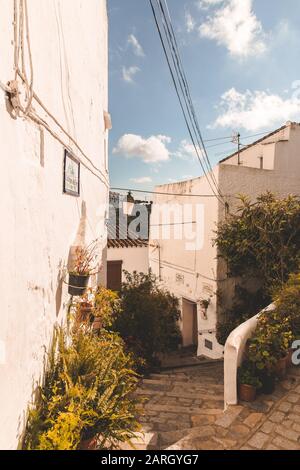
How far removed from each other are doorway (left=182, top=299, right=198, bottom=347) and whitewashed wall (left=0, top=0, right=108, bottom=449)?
313 inches

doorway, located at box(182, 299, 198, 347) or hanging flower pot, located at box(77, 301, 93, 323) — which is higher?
hanging flower pot, located at box(77, 301, 93, 323)

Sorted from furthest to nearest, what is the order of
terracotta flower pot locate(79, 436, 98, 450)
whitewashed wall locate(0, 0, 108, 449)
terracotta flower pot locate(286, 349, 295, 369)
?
terracotta flower pot locate(286, 349, 295, 369)
terracotta flower pot locate(79, 436, 98, 450)
whitewashed wall locate(0, 0, 108, 449)

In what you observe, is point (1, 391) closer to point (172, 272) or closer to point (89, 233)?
point (89, 233)

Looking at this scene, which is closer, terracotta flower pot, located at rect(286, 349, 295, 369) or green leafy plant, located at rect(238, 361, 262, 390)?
green leafy plant, located at rect(238, 361, 262, 390)

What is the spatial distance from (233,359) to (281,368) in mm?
1061

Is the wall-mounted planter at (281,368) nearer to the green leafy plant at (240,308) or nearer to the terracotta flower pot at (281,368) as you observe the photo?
the terracotta flower pot at (281,368)

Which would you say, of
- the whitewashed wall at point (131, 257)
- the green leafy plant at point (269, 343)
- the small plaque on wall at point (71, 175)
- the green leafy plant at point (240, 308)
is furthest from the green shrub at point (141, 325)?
the whitewashed wall at point (131, 257)

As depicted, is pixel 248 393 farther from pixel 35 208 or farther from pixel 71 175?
pixel 71 175

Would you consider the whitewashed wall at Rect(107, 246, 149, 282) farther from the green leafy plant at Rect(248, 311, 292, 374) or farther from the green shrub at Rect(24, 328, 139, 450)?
the green shrub at Rect(24, 328, 139, 450)

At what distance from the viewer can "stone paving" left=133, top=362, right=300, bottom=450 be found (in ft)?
11.5

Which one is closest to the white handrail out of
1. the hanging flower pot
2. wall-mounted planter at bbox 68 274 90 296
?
the hanging flower pot

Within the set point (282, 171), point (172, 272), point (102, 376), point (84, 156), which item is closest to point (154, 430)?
point (102, 376)

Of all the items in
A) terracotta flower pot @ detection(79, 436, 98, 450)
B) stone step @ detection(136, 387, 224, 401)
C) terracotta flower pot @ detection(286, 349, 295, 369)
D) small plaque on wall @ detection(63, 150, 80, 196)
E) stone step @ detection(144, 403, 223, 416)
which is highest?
small plaque on wall @ detection(63, 150, 80, 196)
